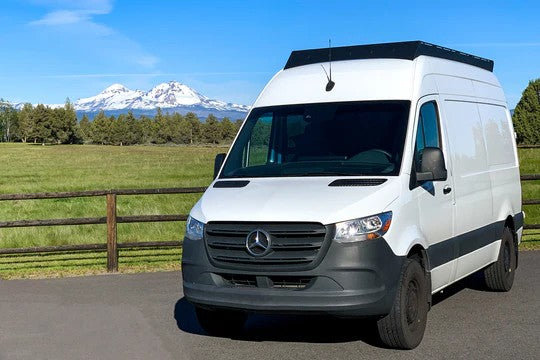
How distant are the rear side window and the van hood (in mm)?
584

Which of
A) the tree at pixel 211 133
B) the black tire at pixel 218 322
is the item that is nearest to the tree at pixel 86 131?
the tree at pixel 211 133

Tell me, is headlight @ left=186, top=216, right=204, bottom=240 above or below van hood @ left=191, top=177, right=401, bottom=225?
below

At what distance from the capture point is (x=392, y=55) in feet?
24.8

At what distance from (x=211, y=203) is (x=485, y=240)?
11.0 feet

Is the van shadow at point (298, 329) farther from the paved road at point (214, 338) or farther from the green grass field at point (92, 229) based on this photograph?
the green grass field at point (92, 229)

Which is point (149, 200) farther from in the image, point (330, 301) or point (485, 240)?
point (330, 301)

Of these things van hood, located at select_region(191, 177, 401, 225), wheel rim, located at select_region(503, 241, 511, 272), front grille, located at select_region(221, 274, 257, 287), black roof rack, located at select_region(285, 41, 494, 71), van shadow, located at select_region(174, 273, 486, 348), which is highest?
black roof rack, located at select_region(285, 41, 494, 71)

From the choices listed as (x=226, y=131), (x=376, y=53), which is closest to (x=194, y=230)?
(x=376, y=53)

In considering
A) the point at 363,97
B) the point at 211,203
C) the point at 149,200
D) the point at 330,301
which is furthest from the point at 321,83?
the point at 149,200

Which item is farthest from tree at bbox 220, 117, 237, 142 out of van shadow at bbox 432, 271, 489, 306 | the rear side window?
the rear side window

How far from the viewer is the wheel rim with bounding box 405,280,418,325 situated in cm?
650

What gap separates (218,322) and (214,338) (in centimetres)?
15

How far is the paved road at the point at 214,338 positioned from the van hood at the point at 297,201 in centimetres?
118

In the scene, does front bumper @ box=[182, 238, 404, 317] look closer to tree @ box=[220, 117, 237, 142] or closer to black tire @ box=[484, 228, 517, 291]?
black tire @ box=[484, 228, 517, 291]
